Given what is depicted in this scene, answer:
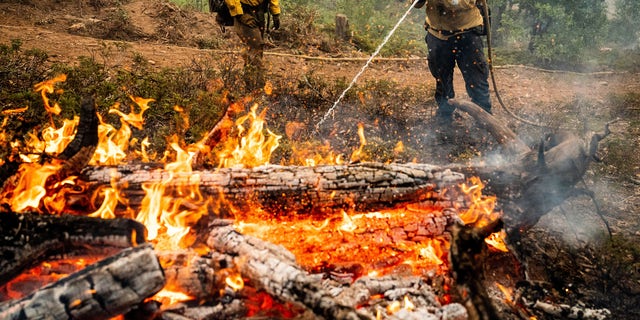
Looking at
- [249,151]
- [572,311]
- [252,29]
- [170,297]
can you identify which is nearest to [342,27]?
[252,29]

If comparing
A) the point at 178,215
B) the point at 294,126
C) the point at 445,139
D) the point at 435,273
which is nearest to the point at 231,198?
the point at 178,215

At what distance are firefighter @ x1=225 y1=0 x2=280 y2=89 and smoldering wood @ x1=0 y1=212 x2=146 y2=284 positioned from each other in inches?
181

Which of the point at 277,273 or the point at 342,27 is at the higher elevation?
the point at 342,27

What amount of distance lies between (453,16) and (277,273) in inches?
192

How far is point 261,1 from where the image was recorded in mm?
7199

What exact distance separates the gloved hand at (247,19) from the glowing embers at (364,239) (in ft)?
15.5

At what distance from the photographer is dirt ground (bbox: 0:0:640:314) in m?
7.64

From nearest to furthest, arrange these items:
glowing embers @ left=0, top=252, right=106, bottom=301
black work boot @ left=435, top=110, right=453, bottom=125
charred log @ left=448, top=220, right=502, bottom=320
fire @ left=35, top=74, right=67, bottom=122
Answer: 1. charred log @ left=448, top=220, right=502, bottom=320
2. glowing embers @ left=0, top=252, right=106, bottom=301
3. fire @ left=35, top=74, right=67, bottom=122
4. black work boot @ left=435, top=110, right=453, bottom=125

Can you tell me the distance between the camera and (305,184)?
3574mm

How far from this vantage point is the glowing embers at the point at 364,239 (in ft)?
11.5

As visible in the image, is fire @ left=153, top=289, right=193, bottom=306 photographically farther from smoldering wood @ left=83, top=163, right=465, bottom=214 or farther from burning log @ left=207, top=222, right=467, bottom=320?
smoldering wood @ left=83, top=163, right=465, bottom=214

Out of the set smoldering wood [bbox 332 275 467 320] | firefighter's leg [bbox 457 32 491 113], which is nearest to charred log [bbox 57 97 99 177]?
smoldering wood [bbox 332 275 467 320]

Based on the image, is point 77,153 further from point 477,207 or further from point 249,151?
point 477,207

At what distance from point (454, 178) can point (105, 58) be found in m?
7.03
